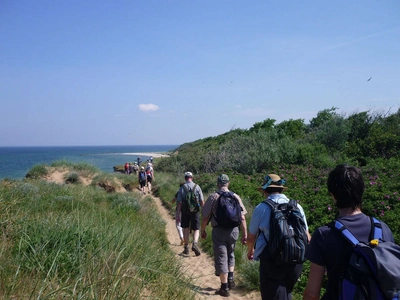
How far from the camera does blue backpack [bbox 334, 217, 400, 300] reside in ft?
6.21

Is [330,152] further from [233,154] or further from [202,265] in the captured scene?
[202,265]

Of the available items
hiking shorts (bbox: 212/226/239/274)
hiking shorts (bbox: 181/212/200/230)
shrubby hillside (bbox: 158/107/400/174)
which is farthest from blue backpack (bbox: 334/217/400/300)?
shrubby hillside (bbox: 158/107/400/174)

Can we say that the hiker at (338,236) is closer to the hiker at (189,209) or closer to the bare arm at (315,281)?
the bare arm at (315,281)

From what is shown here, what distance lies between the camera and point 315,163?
56.9 feet

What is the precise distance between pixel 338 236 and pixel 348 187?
13.7 inches

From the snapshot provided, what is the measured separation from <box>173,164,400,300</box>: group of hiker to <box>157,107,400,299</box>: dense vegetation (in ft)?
3.63

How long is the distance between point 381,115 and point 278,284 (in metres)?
21.2

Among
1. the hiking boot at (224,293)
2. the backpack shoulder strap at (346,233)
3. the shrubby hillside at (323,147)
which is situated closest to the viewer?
the backpack shoulder strap at (346,233)

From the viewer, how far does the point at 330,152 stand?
63.9 ft

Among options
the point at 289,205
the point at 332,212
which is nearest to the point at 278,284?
the point at 289,205

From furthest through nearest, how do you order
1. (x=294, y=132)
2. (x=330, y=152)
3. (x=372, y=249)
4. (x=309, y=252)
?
(x=294, y=132), (x=330, y=152), (x=309, y=252), (x=372, y=249)

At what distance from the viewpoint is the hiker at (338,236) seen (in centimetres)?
217

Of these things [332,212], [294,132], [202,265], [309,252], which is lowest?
[202,265]

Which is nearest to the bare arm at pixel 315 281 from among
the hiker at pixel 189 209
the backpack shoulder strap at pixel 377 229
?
the backpack shoulder strap at pixel 377 229
